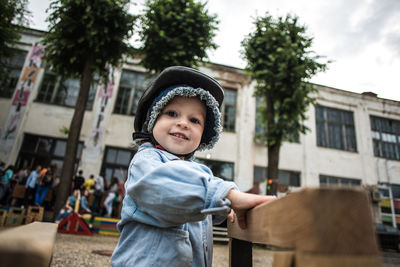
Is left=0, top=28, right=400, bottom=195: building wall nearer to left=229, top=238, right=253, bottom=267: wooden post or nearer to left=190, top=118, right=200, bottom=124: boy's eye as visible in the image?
left=190, top=118, right=200, bottom=124: boy's eye

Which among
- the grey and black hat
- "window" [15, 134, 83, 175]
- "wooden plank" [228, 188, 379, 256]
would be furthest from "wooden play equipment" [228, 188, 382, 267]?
"window" [15, 134, 83, 175]

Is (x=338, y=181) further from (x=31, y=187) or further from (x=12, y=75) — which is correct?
(x=12, y=75)

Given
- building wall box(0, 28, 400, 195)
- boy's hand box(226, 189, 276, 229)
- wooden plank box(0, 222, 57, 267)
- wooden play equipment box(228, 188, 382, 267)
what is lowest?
wooden plank box(0, 222, 57, 267)

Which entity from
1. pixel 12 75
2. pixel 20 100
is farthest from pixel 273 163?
pixel 12 75

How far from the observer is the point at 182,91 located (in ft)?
4.02

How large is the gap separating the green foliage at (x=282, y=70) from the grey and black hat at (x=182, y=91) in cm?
592

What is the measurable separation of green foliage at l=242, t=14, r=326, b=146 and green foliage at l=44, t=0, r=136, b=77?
4.08m

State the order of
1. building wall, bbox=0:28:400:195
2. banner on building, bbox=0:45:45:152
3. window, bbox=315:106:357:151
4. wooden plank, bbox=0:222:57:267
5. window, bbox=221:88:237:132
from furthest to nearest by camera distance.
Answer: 1. window, bbox=315:106:357:151
2. window, bbox=221:88:237:132
3. building wall, bbox=0:28:400:195
4. banner on building, bbox=0:45:45:152
5. wooden plank, bbox=0:222:57:267

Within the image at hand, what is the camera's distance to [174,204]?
0.67 metres

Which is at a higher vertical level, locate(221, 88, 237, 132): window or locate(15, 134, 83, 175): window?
locate(221, 88, 237, 132): window

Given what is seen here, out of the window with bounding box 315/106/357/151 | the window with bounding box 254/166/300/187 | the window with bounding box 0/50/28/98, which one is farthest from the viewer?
the window with bounding box 315/106/357/151

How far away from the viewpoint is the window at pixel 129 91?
36.0ft

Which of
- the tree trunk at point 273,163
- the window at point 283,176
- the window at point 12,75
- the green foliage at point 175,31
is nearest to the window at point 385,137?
the window at point 283,176

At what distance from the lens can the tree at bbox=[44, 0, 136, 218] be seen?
6.13m
